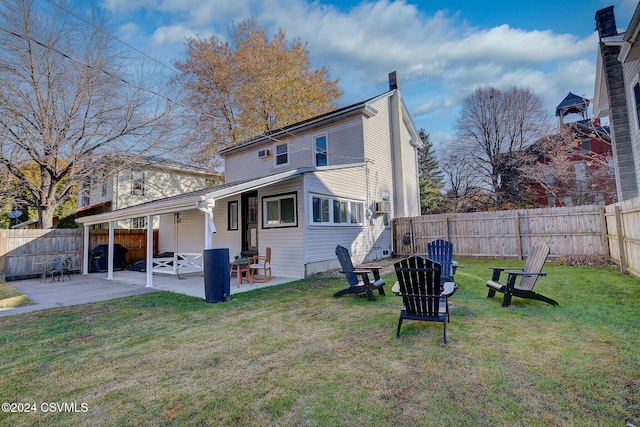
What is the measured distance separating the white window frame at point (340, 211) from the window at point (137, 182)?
567 inches

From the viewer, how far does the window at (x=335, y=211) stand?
9633mm

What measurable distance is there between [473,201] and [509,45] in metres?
12.4

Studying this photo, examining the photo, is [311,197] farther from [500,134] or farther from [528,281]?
[500,134]

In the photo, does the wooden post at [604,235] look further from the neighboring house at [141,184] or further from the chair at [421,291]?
the neighboring house at [141,184]

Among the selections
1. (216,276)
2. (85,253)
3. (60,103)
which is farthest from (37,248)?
(216,276)

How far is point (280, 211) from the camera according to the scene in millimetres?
9750

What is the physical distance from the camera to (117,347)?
12.6 feet

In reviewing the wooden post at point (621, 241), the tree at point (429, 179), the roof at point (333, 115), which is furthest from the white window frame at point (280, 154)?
the tree at point (429, 179)

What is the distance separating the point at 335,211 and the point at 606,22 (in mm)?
10146

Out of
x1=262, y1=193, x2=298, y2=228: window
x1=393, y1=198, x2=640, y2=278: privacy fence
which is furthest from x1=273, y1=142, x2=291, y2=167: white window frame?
x1=393, y1=198, x2=640, y2=278: privacy fence

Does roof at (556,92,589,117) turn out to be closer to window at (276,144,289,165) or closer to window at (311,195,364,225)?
window at (311,195,364,225)

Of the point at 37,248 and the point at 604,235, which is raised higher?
the point at 37,248

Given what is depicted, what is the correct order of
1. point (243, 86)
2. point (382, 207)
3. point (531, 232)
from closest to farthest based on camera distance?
point (531, 232)
point (382, 207)
point (243, 86)

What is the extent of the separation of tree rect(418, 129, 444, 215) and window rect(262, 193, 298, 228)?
19879 millimetres
